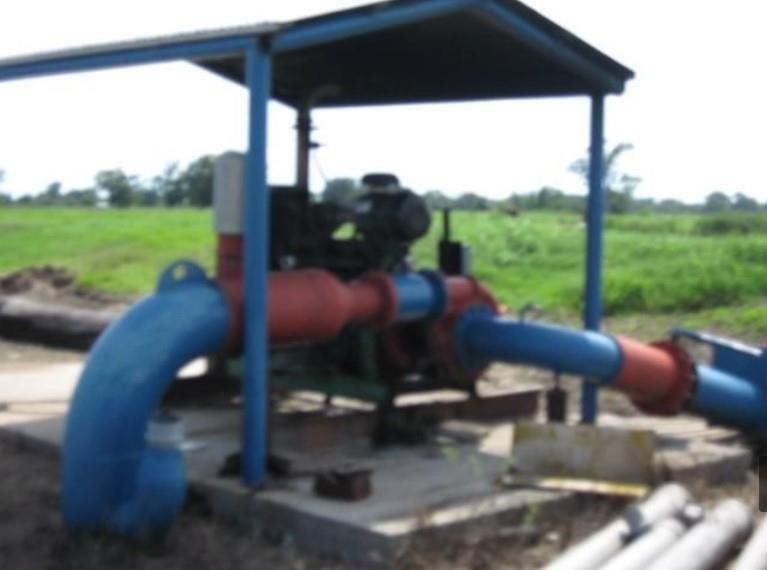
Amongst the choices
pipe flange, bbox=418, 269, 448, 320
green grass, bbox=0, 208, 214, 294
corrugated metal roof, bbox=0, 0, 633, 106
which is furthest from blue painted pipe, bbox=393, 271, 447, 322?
green grass, bbox=0, 208, 214, 294

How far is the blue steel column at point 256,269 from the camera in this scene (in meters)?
5.85

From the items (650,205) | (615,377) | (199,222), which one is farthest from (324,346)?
(650,205)

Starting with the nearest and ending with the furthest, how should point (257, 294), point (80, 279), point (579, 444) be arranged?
point (257, 294)
point (579, 444)
point (80, 279)

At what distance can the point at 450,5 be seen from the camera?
6699 millimetres

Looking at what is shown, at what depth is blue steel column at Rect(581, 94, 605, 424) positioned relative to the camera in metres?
7.96

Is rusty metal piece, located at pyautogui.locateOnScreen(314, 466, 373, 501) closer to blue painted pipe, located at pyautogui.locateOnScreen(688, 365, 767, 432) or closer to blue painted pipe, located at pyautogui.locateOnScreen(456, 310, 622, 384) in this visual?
blue painted pipe, located at pyautogui.locateOnScreen(456, 310, 622, 384)

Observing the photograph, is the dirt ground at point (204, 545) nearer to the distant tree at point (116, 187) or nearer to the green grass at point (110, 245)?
the green grass at point (110, 245)

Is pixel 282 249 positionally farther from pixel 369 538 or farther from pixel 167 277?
pixel 369 538

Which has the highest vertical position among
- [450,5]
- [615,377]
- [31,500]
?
[450,5]

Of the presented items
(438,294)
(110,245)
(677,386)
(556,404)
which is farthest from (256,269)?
(110,245)

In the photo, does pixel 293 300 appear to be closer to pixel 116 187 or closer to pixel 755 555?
pixel 755 555

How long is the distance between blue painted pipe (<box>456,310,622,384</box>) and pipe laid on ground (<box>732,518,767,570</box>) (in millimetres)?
1633

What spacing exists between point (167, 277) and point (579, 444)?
7.07 feet

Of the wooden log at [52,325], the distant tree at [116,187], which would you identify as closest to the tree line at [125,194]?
the distant tree at [116,187]
